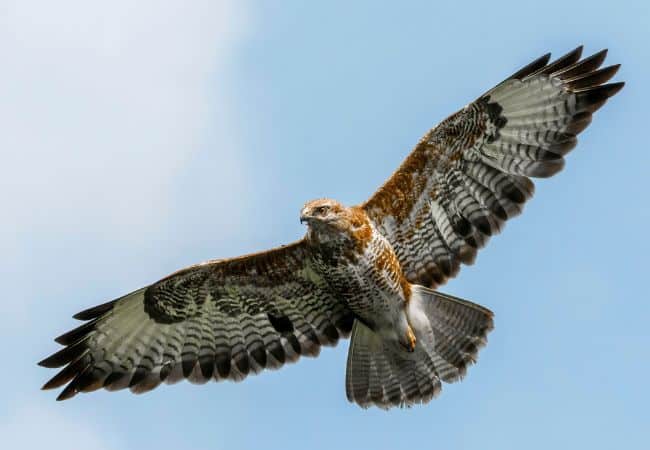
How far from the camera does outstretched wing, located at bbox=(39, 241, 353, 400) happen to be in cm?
1327

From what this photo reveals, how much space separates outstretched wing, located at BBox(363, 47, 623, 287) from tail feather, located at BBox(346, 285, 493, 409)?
568 mm

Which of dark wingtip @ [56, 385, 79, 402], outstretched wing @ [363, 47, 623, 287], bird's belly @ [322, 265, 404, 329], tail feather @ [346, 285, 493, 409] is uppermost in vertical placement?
outstretched wing @ [363, 47, 623, 287]

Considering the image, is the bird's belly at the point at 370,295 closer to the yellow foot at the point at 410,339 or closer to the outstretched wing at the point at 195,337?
the yellow foot at the point at 410,339

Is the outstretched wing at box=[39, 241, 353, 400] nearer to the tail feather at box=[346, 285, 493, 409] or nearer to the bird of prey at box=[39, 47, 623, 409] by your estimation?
the bird of prey at box=[39, 47, 623, 409]

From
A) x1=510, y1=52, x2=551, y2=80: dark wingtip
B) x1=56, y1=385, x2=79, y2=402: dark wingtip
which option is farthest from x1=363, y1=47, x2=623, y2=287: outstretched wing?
x1=56, y1=385, x2=79, y2=402: dark wingtip

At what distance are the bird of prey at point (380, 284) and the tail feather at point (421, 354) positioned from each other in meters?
0.01

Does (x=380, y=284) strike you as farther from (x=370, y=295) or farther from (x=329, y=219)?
(x=329, y=219)

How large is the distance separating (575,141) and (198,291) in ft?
13.3

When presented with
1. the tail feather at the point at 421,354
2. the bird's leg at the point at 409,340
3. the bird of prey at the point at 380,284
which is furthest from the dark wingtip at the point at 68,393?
the bird's leg at the point at 409,340

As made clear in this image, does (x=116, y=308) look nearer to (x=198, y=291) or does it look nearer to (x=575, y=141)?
(x=198, y=291)

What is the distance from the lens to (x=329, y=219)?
11.9 meters

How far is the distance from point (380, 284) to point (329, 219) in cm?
88

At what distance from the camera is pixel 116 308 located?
1324cm

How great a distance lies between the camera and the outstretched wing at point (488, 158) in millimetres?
12484
